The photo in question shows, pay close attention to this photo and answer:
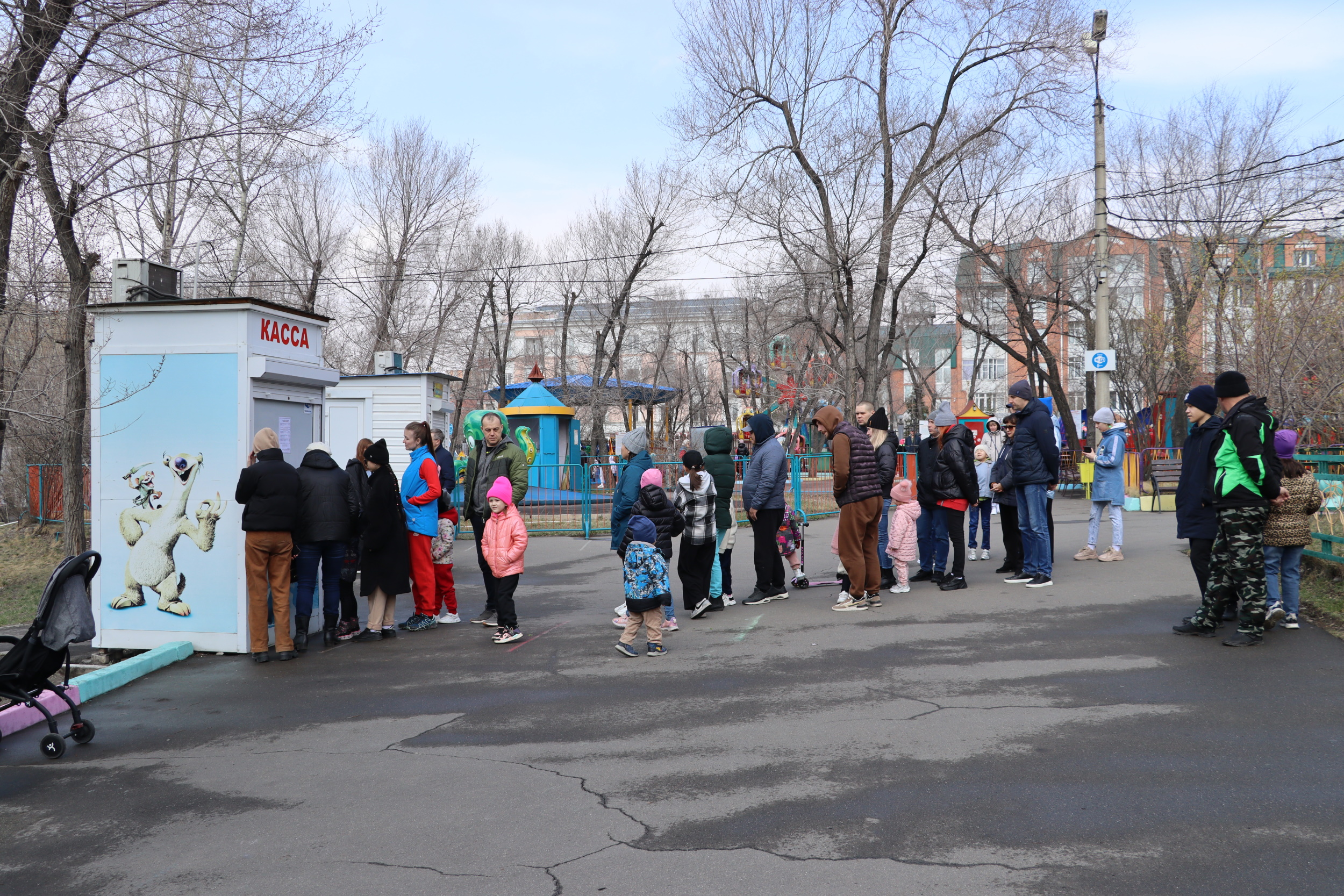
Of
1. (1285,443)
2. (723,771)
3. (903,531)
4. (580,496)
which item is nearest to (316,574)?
(723,771)

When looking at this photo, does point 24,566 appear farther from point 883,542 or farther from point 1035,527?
point 1035,527

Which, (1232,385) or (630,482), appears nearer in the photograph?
(1232,385)

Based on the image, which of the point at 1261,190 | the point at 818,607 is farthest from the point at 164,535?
the point at 1261,190

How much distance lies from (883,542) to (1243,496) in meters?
5.49

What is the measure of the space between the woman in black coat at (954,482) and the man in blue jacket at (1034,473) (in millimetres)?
497

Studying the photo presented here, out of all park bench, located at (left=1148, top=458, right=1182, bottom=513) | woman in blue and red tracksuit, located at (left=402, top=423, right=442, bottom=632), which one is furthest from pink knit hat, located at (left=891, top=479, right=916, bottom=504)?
park bench, located at (left=1148, top=458, right=1182, bottom=513)

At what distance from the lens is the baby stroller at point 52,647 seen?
18.3 ft

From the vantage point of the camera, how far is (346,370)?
117 feet

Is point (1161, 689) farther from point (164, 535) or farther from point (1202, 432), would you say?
point (164, 535)

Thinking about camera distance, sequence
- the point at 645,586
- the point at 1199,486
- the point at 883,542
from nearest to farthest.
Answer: the point at 1199,486 → the point at 645,586 → the point at 883,542

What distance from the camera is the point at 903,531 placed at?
10.2 m

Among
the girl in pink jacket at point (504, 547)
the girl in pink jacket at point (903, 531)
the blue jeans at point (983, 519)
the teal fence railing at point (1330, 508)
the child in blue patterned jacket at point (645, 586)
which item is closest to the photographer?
the child in blue patterned jacket at point (645, 586)

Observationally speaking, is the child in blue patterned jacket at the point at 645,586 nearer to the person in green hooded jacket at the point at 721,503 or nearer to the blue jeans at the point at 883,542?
the person in green hooded jacket at the point at 721,503

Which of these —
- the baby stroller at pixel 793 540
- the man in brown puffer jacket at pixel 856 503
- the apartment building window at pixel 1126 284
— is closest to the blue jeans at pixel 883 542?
the man in brown puffer jacket at pixel 856 503
